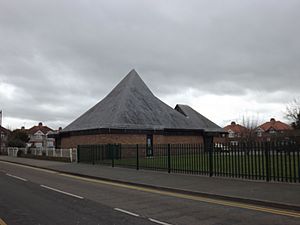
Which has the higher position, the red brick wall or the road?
the red brick wall

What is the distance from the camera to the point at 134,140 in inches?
1610

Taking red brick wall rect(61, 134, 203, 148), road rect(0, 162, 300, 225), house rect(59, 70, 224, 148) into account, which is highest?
house rect(59, 70, 224, 148)

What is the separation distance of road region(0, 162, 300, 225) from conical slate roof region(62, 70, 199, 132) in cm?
2639

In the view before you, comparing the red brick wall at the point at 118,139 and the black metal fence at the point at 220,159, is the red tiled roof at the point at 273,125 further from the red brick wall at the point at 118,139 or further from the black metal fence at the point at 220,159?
the black metal fence at the point at 220,159

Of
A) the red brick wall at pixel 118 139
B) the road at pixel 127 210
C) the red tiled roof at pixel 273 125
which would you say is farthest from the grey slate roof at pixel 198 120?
the red tiled roof at pixel 273 125

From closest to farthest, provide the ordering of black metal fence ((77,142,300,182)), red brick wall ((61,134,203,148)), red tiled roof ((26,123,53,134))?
black metal fence ((77,142,300,182)) < red brick wall ((61,134,203,148)) < red tiled roof ((26,123,53,134))

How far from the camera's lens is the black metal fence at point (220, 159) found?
578 inches

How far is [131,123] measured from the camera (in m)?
40.8

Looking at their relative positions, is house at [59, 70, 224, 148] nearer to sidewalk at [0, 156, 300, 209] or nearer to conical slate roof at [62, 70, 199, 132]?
conical slate roof at [62, 70, 199, 132]

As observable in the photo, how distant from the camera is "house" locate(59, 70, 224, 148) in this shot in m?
40.0

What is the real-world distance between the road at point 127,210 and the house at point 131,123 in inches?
1030

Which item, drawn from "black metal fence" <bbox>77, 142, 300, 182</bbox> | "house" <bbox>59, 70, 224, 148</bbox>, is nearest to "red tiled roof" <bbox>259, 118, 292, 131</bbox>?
"house" <bbox>59, 70, 224, 148</bbox>

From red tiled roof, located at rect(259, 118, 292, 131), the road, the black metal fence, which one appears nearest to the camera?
the road

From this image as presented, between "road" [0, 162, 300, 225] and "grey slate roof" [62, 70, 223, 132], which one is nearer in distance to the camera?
"road" [0, 162, 300, 225]
